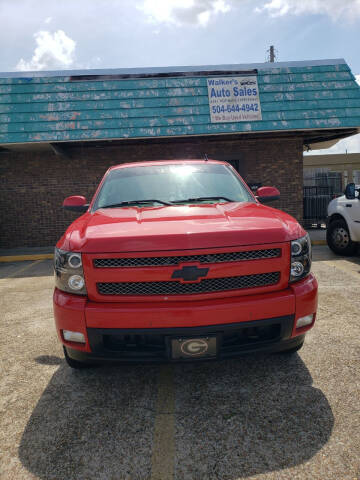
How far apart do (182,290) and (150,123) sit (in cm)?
791

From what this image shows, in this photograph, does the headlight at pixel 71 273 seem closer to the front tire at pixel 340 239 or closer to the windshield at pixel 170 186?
the windshield at pixel 170 186

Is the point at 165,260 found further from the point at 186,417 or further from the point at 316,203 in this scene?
the point at 316,203

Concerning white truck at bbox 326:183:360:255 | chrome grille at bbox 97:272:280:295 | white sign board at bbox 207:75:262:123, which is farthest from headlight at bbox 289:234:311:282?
white sign board at bbox 207:75:262:123

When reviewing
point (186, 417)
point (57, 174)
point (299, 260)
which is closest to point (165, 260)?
point (299, 260)

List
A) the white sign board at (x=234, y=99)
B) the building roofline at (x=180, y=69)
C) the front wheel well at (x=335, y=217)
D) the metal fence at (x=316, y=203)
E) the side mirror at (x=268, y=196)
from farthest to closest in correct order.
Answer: the metal fence at (x=316, y=203) → the building roofline at (x=180, y=69) → the white sign board at (x=234, y=99) → the front wheel well at (x=335, y=217) → the side mirror at (x=268, y=196)

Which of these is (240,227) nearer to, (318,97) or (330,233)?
(330,233)

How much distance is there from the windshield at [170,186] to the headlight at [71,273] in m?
1.01

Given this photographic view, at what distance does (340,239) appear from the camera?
7289 mm

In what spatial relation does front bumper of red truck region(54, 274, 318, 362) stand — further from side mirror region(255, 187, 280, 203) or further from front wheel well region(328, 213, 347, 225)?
front wheel well region(328, 213, 347, 225)

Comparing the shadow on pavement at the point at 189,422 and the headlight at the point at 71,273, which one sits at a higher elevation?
the headlight at the point at 71,273

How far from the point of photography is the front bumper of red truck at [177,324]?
2.09 m

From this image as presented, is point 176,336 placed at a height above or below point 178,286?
below

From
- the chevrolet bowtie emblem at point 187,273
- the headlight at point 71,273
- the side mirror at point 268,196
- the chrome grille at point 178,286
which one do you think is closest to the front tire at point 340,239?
the side mirror at point 268,196

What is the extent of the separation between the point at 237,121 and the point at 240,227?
310 inches
